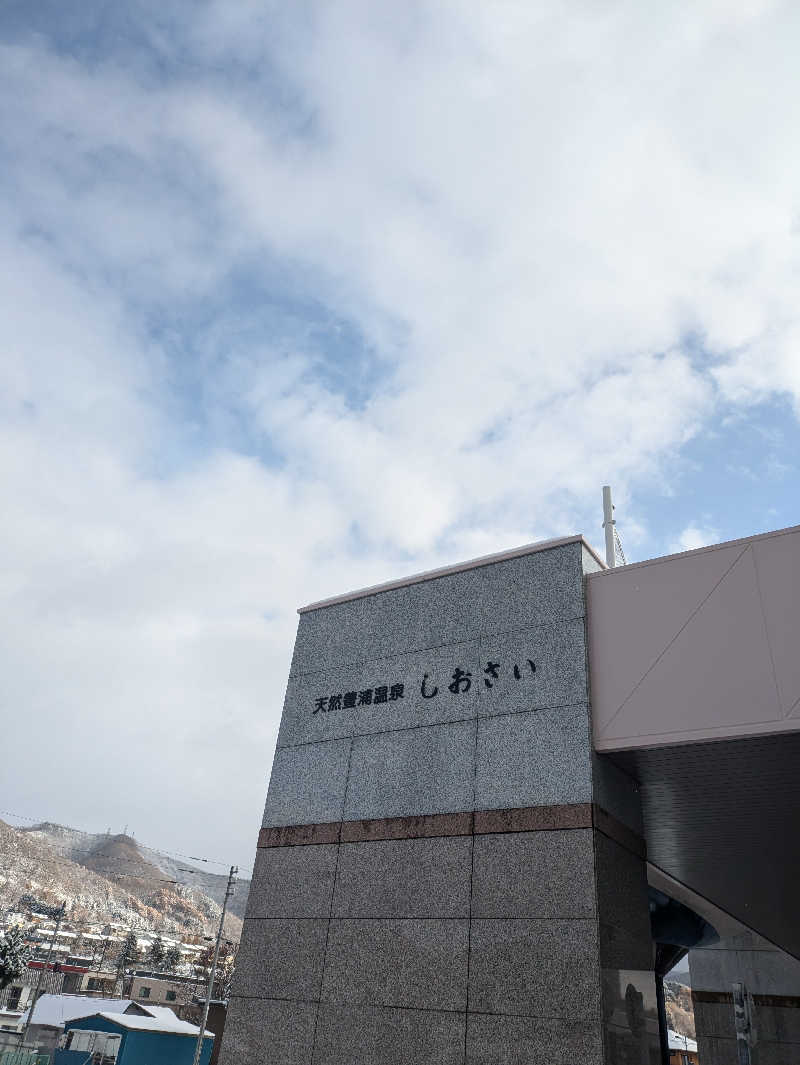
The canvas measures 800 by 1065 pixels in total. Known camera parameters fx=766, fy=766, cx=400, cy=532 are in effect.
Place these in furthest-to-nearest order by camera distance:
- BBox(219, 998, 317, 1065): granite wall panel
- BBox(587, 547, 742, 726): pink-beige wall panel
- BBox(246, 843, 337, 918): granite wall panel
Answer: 1. BBox(246, 843, 337, 918): granite wall panel
2. BBox(219, 998, 317, 1065): granite wall panel
3. BBox(587, 547, 742, 726): pink-beige wall panel

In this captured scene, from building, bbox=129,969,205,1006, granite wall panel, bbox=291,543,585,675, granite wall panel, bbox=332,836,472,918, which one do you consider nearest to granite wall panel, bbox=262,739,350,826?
granite wall panel, bbox=332,836,472,918

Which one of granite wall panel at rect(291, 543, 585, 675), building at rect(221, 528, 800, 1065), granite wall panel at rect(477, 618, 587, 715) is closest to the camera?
building at rect(221, 528, 800, 1065)

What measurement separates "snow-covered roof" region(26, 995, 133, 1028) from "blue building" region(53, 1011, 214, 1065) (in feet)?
20.9

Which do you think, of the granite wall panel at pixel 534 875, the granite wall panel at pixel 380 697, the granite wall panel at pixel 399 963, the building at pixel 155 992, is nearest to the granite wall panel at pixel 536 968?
the granite wall panel at pixel 534 875

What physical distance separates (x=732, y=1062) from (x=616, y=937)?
2311 centimetres

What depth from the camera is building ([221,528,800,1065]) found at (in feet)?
35.6

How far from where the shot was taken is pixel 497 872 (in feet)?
38.2

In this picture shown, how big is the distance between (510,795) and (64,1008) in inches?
2110

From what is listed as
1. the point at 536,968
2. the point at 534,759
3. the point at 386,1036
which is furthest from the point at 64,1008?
the point at 534,759

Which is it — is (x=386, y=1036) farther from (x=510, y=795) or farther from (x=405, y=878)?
(x=510, y=795)

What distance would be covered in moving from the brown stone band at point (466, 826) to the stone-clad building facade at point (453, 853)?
0.03 meters

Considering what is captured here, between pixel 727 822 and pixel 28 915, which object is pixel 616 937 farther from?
pixel 28 915

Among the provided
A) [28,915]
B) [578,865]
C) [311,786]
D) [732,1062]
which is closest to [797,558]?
[578,865]

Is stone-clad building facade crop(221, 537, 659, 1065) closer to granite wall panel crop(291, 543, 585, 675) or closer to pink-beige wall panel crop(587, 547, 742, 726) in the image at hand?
granite wall panel crop(291, 543, 585, 675)
